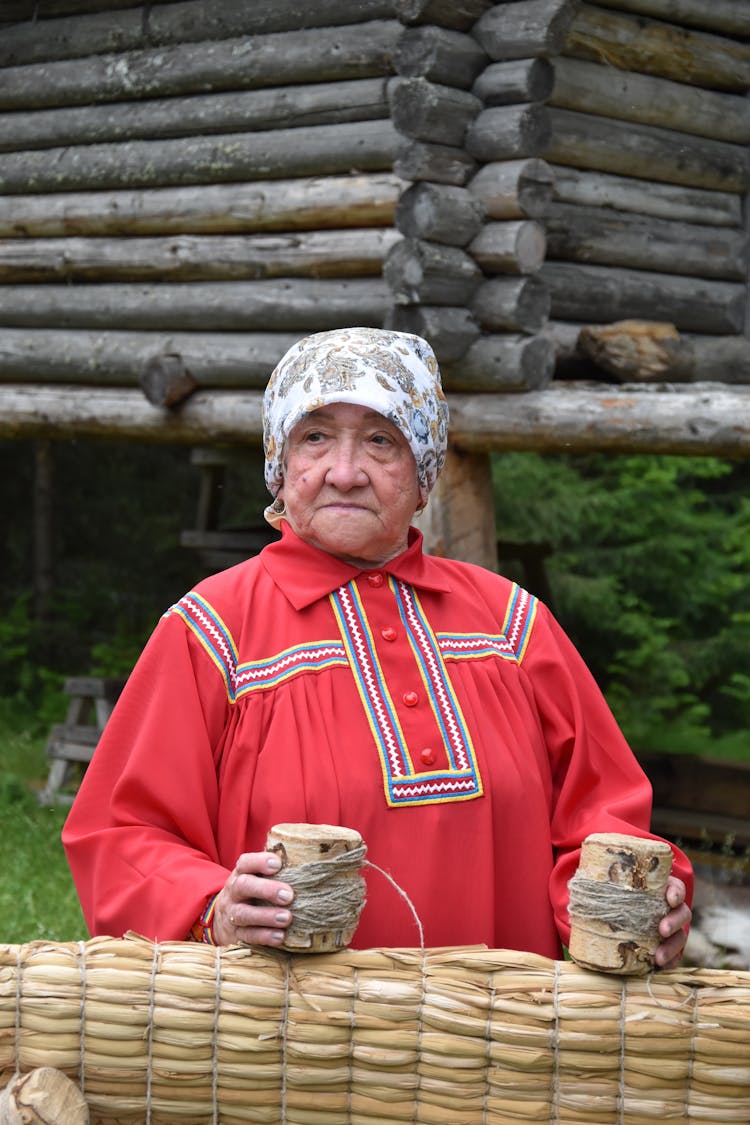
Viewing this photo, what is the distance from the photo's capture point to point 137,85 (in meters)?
7.09

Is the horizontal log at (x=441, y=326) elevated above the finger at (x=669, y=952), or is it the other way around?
the horizontal log at (x=441, y=326)

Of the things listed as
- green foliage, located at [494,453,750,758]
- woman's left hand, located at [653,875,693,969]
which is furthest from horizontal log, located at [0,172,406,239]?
woman's left hand, located at [653,875,693,969]

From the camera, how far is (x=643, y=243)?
7117 millimetres

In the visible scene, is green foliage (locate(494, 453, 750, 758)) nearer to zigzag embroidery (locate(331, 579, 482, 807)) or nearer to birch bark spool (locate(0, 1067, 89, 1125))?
zigzag embroidery (locate(331, 579, 482, 807))

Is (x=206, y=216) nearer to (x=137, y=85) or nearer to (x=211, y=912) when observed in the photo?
(x=137, y=85)

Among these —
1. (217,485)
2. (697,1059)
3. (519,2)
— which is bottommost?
(697,1059)

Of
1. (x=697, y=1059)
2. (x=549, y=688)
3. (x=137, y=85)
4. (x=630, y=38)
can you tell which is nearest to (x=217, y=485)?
(x=137, y=85)

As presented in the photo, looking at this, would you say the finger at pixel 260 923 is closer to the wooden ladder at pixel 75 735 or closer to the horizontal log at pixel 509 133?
the horizontal log at pixel 509 133

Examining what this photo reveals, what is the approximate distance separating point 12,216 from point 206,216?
1.36 m

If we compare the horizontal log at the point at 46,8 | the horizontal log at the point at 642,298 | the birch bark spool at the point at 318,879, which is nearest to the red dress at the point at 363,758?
the birch bark spool at the point at 318,879

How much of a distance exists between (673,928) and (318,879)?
20.8 inches

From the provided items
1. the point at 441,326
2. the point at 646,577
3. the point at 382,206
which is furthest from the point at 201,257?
the point at 646,577

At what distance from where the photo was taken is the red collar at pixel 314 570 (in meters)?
2.62

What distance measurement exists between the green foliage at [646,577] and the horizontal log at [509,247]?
15.1ft
